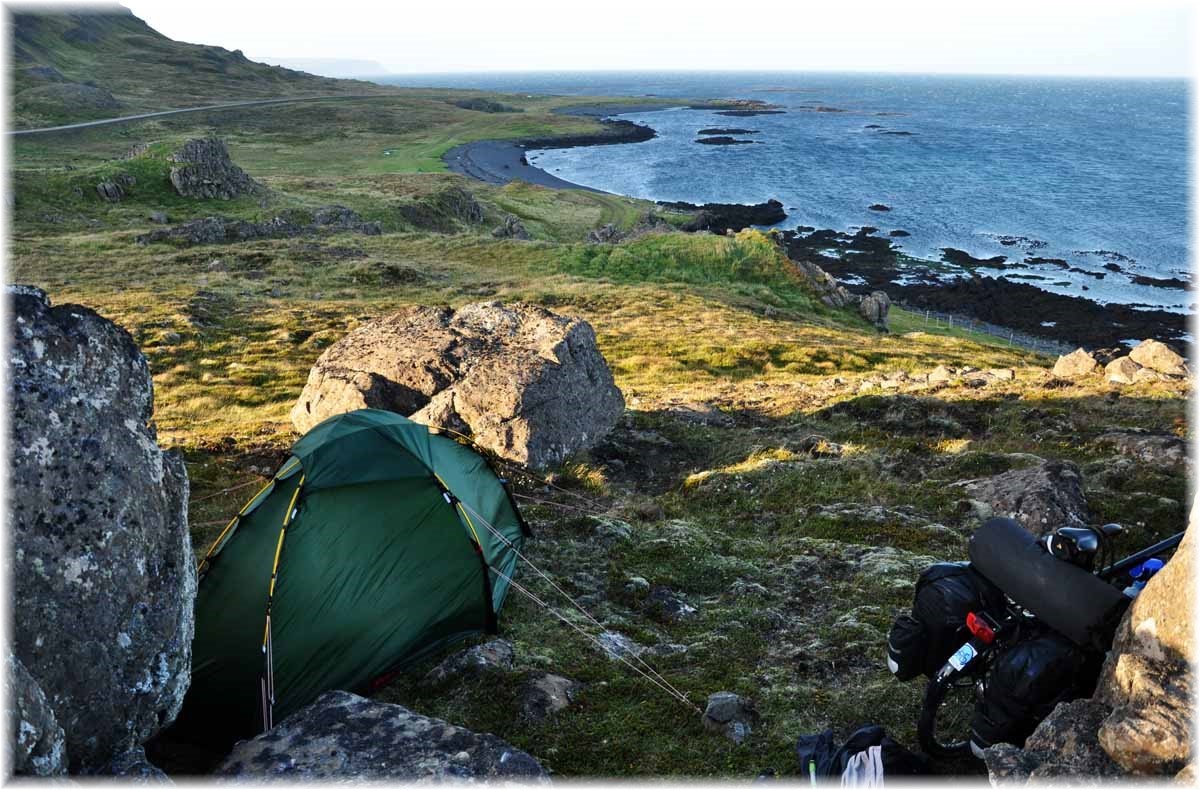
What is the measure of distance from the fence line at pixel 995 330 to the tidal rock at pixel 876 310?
5.24 m

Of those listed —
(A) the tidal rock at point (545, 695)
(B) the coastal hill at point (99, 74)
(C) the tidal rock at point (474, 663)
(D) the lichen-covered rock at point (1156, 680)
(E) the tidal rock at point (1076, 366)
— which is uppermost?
(B) the coastal hill at point (99, 74)

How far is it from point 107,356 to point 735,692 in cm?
721

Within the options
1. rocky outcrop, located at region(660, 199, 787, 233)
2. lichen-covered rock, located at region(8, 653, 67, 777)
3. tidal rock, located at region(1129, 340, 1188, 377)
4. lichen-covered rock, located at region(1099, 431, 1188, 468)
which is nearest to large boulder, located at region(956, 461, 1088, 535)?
lichen-covered rock, located at region(1099, 431, 1188, 468)

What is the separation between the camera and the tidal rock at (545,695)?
27.7ft

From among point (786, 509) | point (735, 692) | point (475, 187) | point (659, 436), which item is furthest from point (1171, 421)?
point (475, 187)

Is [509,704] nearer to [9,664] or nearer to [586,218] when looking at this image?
[9,664]

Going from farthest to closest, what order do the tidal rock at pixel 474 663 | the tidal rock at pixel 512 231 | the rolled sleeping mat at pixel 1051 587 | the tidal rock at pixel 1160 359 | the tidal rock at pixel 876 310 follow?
the tidal rock at pixel 512 231, the tidal rock at pixel 876 310, the tidal rock at pixel 1160 359, the tidal rock at pixel 474 663, the rolled sleeping mat at pixel 1051 587

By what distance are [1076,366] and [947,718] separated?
20.1 metres

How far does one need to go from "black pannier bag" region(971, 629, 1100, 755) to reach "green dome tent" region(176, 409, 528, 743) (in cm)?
616

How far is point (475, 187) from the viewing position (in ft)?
299

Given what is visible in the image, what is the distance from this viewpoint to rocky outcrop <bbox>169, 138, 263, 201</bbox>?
5909 cm

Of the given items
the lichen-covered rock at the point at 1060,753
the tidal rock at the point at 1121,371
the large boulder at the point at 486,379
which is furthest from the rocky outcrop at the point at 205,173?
the lichen-covered rock at the point at 1060,753

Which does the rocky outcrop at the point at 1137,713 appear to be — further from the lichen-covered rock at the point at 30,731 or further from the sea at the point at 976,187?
the sea at the point at 976,187

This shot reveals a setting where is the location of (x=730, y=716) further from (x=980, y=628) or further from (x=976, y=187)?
(x=976, y=187)
